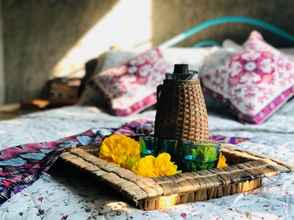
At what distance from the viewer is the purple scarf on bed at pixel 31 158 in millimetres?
1335

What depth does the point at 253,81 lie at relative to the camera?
8.54 feet

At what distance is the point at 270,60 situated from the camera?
2.67m

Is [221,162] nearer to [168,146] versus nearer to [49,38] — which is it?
[168,146]

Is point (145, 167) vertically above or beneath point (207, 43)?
beneath

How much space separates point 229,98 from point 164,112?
1.20 metres

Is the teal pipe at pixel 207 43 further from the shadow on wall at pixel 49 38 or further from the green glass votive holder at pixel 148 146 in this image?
the green glass votive holder at pixel 148 146

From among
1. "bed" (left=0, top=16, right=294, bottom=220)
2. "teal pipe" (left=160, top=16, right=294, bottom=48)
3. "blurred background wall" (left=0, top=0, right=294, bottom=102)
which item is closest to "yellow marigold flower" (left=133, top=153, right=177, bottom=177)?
"bed" (left=0, top=16, right=294, bottom=220)

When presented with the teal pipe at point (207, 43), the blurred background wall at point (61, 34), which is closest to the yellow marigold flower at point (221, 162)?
the teal pipe at point (207, 43)

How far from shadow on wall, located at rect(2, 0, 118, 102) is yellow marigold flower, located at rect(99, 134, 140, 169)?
9.75 ft

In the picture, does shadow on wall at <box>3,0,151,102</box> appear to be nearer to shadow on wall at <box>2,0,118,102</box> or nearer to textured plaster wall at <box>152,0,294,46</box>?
shadow on wall at <box>2,0,118,102</box>

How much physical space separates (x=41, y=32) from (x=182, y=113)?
10.5 ft

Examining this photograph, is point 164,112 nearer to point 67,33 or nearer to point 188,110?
point 188,110

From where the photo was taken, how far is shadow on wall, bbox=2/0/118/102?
172 inches

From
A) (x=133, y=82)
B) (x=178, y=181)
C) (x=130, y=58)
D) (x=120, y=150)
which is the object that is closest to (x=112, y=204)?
(x=178, y=181)
